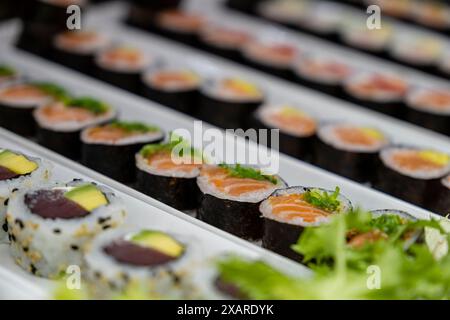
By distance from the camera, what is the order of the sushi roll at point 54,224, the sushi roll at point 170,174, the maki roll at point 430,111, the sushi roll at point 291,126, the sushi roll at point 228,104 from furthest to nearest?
the maki roll at point 430,111, the sushi roll at point 228,104, the sushi roll at point 291,126, the sushi roll at point 170,174, the sushi roll at point 54,224

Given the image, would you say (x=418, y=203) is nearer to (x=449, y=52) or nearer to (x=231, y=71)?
(x=231, y=71)

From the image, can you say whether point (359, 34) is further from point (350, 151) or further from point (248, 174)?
point (248, 174)

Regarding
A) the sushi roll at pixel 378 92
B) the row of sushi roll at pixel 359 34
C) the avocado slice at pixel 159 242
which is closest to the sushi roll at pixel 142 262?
the avocado slice at pixel 159 242

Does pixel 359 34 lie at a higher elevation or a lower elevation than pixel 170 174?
higher

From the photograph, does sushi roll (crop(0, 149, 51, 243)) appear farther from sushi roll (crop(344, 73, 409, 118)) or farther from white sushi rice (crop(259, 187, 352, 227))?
sushi roll (crop(344, 73, 409, 118))

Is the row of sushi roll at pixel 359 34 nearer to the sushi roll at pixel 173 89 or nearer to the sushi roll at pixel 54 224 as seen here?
the sushi roll at pixel 173 89

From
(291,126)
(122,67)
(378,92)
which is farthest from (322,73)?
(122,67)

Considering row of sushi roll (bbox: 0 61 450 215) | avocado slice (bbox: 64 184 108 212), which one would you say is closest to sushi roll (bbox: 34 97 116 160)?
row of sushi roll (bbox: 0 61 450 215)
